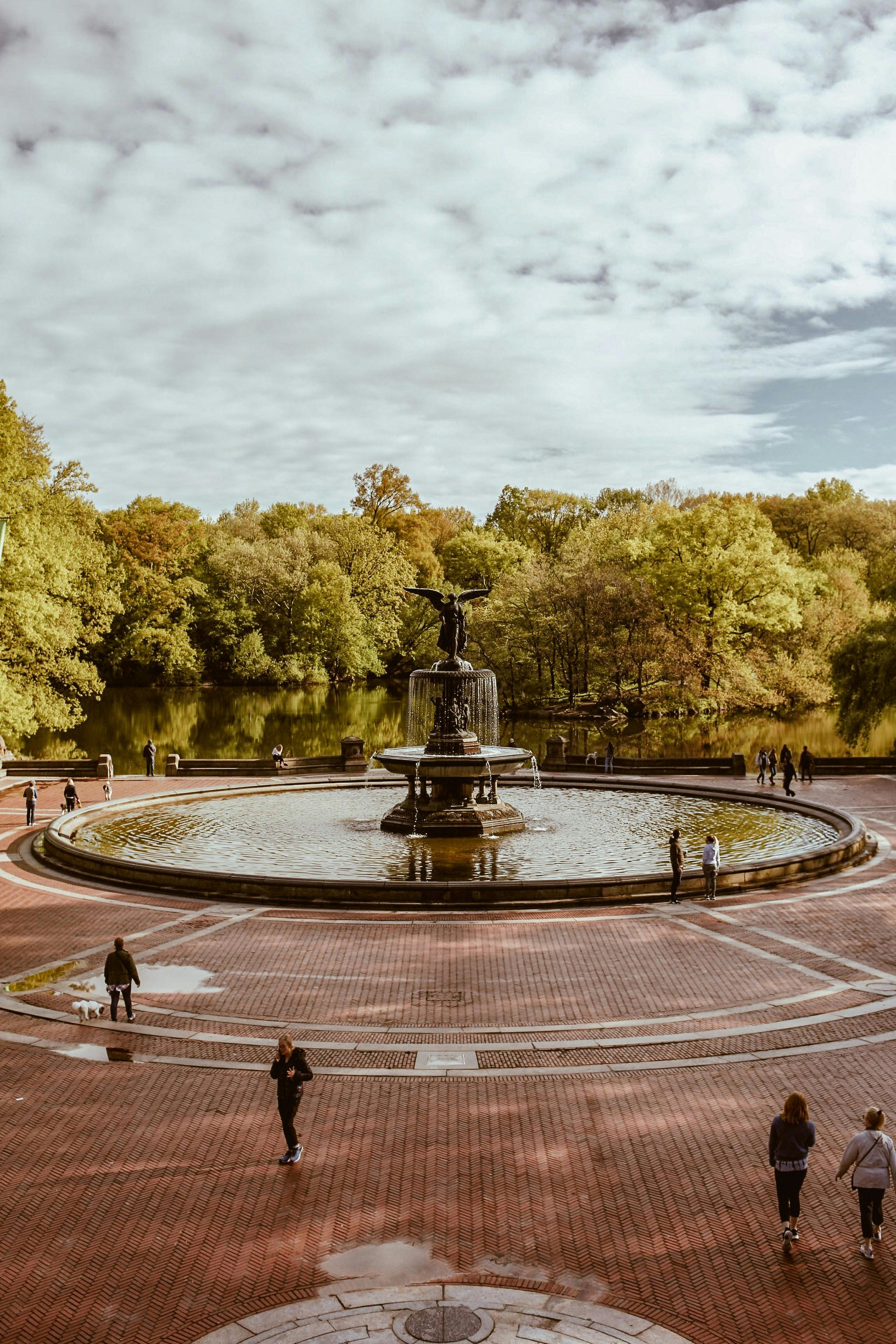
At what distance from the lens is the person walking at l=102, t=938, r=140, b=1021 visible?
46.7 ft

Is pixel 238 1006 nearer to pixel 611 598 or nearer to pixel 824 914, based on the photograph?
pixel 824 914

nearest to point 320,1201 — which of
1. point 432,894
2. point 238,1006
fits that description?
point 238,1006

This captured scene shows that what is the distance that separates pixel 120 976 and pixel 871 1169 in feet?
31.1

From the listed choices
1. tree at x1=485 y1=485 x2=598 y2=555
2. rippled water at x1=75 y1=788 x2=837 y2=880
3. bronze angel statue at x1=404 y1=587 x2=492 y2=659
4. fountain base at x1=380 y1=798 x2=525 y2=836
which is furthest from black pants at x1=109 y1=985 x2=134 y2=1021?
tree at x1=485 y1=485 x2=598 y2=555

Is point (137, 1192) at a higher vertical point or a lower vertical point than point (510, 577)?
lower

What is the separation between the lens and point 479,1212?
9.17 metres

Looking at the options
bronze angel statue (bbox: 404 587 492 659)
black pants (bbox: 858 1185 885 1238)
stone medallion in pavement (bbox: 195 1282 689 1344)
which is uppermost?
bronze angel statue (bbox: 404 587 492 659)

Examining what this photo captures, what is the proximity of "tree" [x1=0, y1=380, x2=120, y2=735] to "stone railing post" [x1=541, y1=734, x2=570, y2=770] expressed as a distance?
20259 mm

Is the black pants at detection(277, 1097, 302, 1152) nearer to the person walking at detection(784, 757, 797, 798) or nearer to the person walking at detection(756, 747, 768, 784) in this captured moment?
the person walking at detection(784, 757, 797, 798)

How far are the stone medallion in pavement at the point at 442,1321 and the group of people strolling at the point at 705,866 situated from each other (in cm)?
1334

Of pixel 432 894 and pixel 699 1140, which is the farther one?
pixel 432 894

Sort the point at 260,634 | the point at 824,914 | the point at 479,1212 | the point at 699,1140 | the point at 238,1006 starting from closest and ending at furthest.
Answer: the point at 479,1212 < the point at 699,1140 < the point at 238,1006 < the point at 824,914 < the point at 260,634

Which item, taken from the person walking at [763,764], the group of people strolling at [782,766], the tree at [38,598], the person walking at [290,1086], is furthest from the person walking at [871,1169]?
the tree at [38,598]

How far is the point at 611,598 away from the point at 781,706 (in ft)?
42.8
